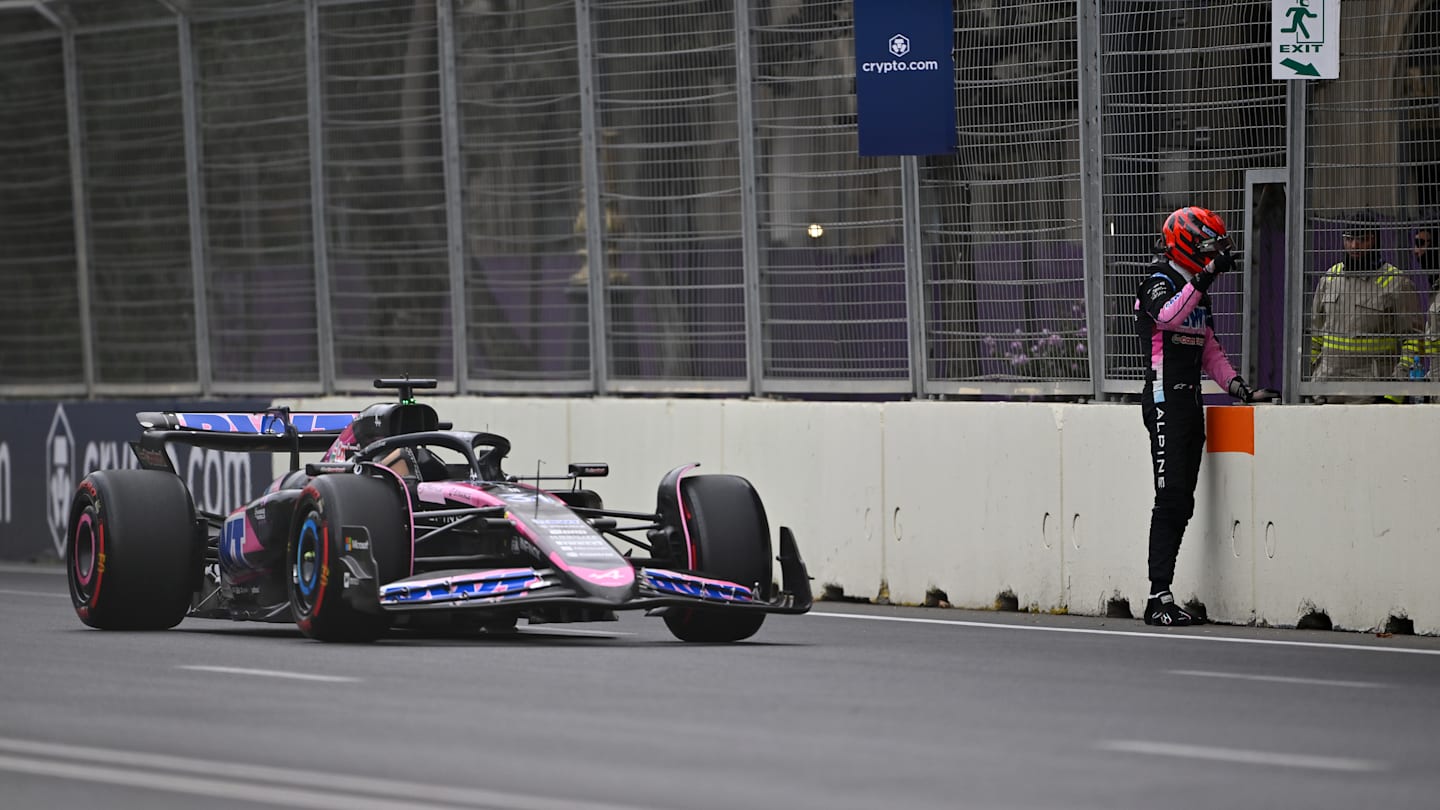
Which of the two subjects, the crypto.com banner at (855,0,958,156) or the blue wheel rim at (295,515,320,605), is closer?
the blue wheel rim at (295,515,320,605)

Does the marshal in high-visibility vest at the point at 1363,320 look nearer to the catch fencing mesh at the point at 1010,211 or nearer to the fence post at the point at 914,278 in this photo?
the catch fencing mesh at the point at 1010,211

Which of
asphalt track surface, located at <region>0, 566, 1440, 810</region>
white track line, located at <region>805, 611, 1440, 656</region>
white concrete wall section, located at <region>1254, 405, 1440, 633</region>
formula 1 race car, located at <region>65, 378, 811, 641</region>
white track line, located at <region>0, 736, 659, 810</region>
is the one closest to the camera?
white track line, located at <region>0, 736, 659, 810</region>

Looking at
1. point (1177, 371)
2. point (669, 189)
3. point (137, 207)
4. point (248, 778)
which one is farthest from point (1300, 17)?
point (137, 207)

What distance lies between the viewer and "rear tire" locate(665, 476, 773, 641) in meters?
13.7

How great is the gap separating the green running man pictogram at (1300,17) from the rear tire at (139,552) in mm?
6476

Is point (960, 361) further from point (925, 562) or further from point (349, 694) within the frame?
point (349, 694)

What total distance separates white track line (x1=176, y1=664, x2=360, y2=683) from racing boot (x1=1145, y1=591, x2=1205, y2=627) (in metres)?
5.17

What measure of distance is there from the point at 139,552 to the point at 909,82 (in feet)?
19.3

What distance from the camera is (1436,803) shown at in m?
7.75

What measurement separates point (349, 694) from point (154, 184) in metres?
13.0

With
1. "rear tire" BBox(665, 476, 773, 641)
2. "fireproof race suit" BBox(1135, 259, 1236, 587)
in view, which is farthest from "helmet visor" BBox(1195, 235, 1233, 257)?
"rear tire" BBox(665, 476, 773, 641)

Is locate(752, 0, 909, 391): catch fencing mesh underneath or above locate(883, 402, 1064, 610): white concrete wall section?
above

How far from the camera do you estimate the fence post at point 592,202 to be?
770 inches

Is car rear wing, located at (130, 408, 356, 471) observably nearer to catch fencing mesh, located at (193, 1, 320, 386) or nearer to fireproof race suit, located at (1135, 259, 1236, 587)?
fireproof race suit, located at (1135, 259, 1236, 587)
